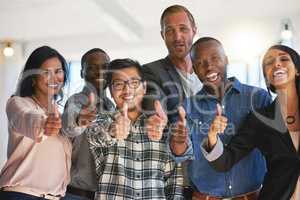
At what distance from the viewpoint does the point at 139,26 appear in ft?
14.4

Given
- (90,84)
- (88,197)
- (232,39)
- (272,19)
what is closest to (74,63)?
(232,39)

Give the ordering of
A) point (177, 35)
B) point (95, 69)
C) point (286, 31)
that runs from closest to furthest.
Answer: point (177, 35) < point (95, 69) < point (286, 31)

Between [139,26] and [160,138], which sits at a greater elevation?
[139,26]

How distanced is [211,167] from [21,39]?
4.03 metres

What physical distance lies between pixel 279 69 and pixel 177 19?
495 mm

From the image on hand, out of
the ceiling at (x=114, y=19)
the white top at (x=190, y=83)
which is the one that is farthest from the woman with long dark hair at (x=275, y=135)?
the ceiling at (x=114, y=19)

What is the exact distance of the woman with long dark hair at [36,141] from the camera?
142 centimetres

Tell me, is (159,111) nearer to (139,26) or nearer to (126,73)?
(126,73)

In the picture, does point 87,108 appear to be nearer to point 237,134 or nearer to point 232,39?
point 237,134

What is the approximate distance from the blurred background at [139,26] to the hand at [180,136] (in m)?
2.12

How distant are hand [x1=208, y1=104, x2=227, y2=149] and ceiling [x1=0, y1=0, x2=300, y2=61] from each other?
8.19 ft

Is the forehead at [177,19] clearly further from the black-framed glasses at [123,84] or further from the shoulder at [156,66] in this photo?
the black-framed glasses at [123,84]

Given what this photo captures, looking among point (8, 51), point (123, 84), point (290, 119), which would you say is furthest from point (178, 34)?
point (8, 51)

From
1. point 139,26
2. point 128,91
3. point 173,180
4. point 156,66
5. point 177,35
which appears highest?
point 139,26
